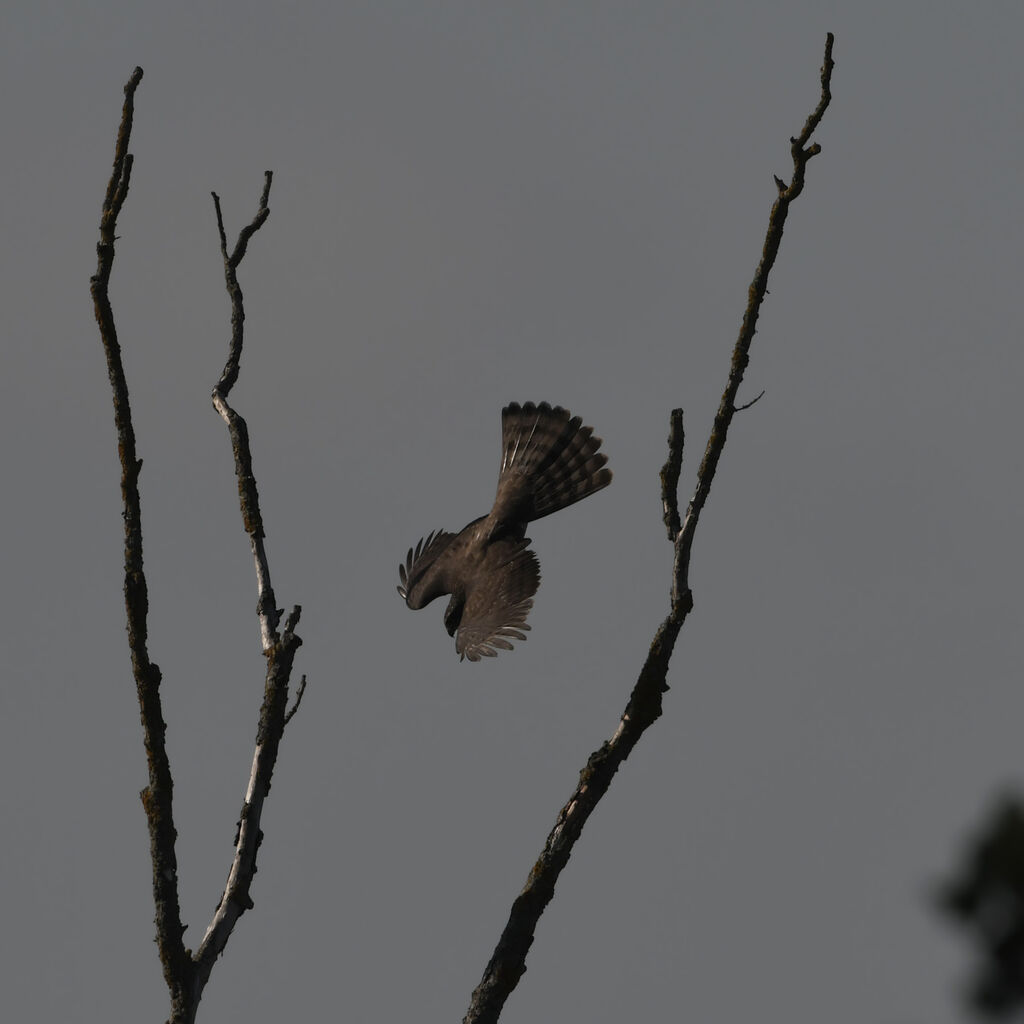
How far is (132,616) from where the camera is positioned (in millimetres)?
10742

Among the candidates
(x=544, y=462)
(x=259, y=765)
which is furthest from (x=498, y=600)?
(x=259, y=765)

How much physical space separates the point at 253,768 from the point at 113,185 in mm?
4074

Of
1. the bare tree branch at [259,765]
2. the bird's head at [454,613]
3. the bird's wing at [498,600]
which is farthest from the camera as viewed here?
the bird's head at [454,613]

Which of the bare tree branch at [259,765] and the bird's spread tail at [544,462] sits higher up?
Answer: the bird's spread tail at [544,462]

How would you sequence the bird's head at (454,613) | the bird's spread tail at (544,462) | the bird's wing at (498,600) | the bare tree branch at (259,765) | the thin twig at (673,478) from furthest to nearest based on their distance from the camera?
the bird's spread tail at (544,462) → the bird's head at (454,613) → the bird's wing at (498,600) → the bare tree branch at (259,765) → the thin twig at (673,478)

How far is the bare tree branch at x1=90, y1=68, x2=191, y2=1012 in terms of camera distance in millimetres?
10742

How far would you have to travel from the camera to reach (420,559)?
1736 cm

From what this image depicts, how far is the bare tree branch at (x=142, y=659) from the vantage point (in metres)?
10.7

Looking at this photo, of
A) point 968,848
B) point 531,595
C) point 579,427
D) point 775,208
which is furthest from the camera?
point 579,427

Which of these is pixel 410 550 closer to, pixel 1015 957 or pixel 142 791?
pixel 142 791

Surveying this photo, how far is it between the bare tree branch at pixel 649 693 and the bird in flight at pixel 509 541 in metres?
3.34

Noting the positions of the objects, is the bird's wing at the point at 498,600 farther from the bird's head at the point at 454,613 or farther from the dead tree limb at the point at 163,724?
the dead tree limb at the point at 163,724

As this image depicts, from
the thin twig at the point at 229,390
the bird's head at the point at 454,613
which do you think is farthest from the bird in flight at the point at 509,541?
the thin twig at the point at 229,390

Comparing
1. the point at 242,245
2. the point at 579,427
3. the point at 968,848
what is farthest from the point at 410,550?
the point at 968,848
